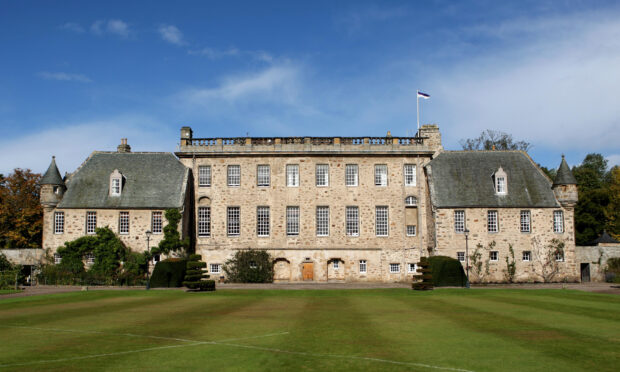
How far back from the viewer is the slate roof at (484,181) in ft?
135

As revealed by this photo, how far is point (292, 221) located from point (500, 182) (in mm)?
16380

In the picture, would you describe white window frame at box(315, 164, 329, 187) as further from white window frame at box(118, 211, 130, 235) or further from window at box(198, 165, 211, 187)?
white window frame at box(118, 211, 130, 235)

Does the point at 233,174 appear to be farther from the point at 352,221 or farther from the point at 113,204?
the point at 352,221

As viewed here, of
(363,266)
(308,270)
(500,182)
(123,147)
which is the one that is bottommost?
(308,270)

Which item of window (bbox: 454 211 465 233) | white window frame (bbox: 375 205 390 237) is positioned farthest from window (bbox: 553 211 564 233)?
white window frame (bbox: 375 205 390 237)

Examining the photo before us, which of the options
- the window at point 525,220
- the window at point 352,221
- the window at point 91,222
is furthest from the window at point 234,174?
the window at point 525,220

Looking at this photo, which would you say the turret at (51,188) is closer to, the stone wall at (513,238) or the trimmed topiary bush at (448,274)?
the trimmed topiary bush at (448,274)

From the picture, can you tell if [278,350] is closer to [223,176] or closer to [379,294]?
[379,294]

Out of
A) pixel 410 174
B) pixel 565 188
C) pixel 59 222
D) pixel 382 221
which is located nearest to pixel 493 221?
pixel 565 188

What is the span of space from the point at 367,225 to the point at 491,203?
9.48 meters

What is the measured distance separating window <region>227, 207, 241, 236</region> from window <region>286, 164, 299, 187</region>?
4492mm

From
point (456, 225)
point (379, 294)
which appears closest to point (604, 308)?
point (379, 294)

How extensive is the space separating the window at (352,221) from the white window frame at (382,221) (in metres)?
1.47

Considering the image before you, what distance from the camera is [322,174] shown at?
4231 centimetres
